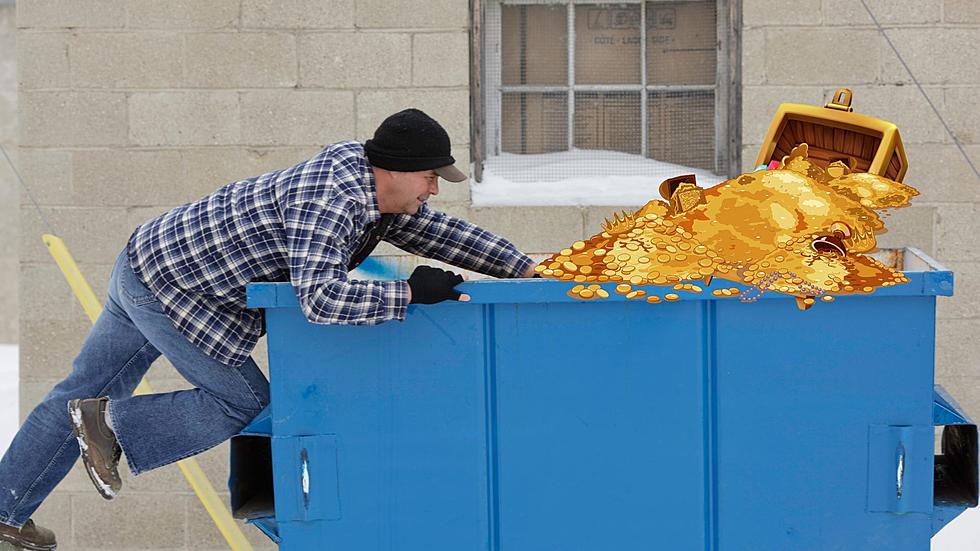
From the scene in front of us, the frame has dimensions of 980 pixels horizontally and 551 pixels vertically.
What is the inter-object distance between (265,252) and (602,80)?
2.48m

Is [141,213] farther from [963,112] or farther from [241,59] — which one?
[963,112]

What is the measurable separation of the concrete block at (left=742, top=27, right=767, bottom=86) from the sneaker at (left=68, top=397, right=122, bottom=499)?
2880 millimetres

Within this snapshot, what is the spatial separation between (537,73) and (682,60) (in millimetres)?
608

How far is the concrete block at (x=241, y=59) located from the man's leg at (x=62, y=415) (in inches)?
69.6

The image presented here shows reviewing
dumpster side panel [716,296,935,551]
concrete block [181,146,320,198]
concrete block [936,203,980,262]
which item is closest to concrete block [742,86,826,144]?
concrete block [936,203,980,262]

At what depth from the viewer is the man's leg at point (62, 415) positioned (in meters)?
3.21

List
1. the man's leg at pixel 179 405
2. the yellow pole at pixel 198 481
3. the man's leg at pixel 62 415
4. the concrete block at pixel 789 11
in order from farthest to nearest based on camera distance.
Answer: the concrete block at pixel 789 11 → the yellow pole at pixel 198 481 → the man's leg at pixel 62 415 → the man's leg at pixel 179 405

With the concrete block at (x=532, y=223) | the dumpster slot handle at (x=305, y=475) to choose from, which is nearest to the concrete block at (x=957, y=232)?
the concrete block at (x=532, y=223)

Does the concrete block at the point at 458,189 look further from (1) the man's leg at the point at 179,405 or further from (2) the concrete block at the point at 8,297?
(2) the concrete block at the point at 8,297

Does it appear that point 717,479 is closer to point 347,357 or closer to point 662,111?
point 347,357

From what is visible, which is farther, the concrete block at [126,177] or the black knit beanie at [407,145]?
the concrete block at [126,177]

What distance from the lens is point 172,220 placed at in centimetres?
309

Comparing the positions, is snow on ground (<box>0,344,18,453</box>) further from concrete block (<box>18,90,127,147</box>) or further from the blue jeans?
the blue jeans

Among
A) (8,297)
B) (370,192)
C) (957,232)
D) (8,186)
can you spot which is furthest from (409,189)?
(8,186)
